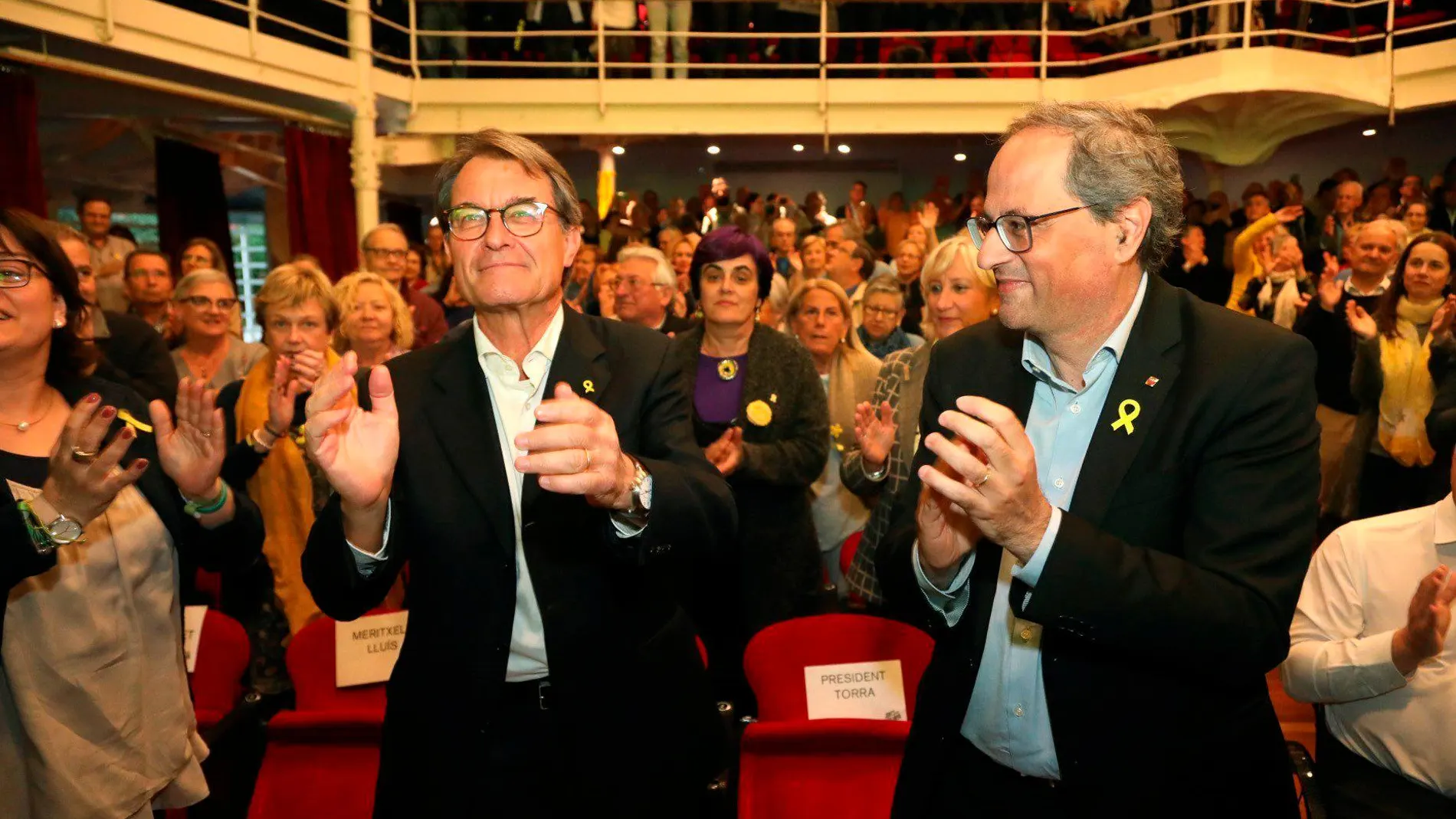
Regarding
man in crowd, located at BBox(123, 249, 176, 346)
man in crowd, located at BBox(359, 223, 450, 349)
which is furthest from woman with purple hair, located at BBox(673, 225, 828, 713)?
man in crowd, located at BBox(123, 249, 176, 346)

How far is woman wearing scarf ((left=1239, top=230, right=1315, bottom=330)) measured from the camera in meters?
6.29

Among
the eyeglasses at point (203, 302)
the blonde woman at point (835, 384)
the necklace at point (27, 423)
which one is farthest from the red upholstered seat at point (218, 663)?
the blonde woman at point (835, 384)

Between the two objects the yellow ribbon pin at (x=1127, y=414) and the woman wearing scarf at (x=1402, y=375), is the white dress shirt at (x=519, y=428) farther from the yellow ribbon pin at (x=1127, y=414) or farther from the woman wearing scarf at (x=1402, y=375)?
the woman wearing scarf at (x=1402, y=375)

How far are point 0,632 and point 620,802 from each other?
→ 3.61ft

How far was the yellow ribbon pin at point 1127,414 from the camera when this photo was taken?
152cm

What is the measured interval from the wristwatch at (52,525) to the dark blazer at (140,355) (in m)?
2.16

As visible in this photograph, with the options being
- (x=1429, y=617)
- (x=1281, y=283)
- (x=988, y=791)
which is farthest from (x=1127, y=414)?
(x=1281, y=283)

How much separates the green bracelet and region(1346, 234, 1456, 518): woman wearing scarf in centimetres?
455

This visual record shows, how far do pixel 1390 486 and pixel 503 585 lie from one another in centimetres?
449

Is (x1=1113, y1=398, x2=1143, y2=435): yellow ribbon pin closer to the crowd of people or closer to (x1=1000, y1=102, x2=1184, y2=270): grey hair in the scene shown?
the crowd of people

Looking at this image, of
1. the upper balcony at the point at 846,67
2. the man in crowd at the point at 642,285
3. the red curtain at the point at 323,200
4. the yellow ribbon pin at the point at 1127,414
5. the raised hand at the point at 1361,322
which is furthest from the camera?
the upper balcony at the point at 846,67

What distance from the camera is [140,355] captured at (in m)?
3.83

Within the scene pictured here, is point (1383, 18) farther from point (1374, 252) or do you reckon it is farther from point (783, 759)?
point (783, 759)

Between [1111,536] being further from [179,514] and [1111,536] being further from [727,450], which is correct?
[727,450]
